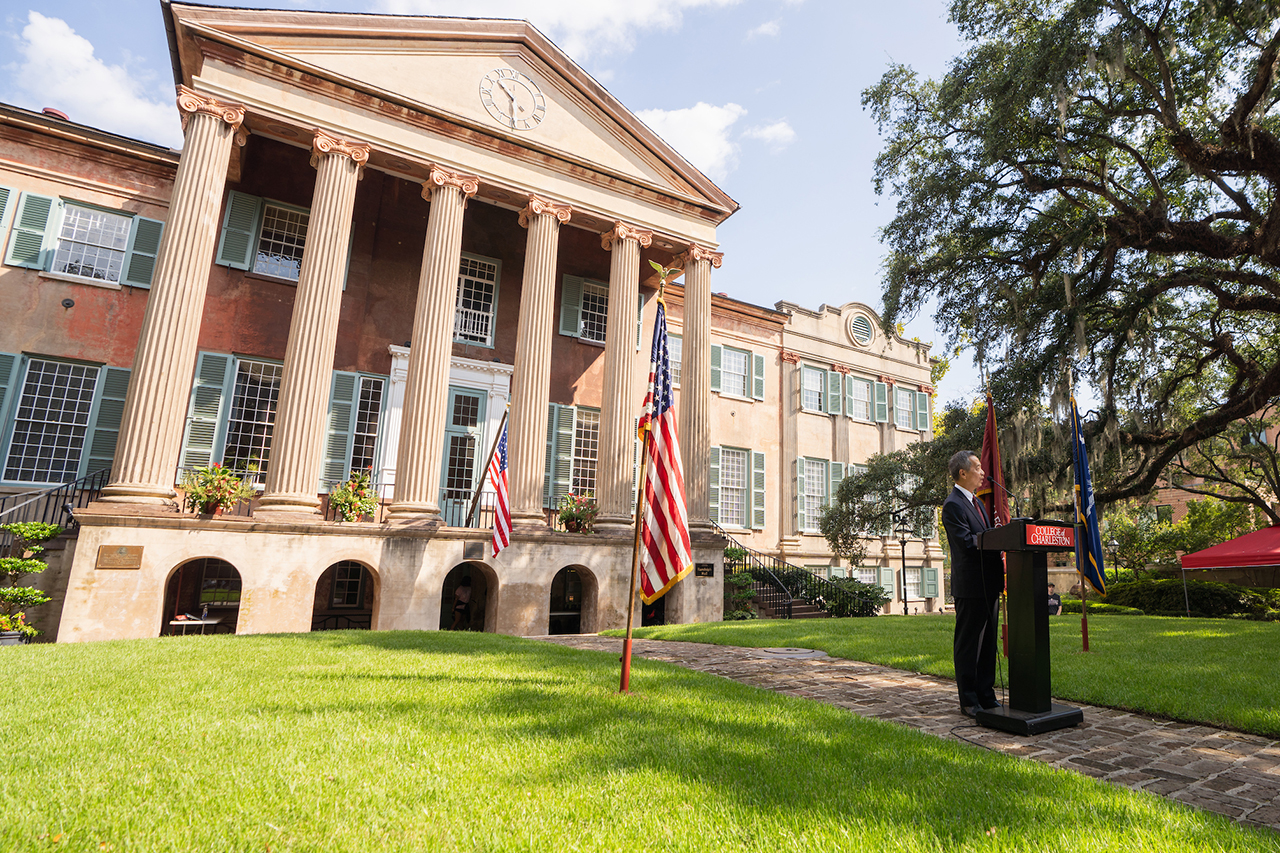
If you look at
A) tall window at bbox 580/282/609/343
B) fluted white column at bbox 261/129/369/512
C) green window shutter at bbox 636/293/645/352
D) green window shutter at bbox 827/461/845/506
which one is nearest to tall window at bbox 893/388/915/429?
green window shutter at bbox 827/461/845/506

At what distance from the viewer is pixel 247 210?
15.7 meters

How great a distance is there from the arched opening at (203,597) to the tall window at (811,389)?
1824cm

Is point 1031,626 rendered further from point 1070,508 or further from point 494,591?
point 1070,508

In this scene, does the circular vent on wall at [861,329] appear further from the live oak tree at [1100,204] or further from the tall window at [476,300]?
the tall window at [476,300]

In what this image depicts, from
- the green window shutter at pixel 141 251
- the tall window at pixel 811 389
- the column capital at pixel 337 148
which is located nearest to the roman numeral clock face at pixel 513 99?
the column capital at pixel 337 148

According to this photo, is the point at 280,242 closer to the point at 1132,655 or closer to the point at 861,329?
the point at 1132,655

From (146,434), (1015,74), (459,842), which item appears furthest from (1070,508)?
(146,434)

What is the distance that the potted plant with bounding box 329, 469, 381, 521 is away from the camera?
12844mm

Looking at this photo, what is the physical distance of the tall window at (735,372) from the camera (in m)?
22.5

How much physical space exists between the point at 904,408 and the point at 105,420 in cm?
2579

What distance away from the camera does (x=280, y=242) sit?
16172mm

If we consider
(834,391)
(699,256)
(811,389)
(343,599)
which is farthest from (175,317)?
(834,391)

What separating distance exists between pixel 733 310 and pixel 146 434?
56.2ft

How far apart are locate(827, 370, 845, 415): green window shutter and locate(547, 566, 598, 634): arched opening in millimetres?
12021
